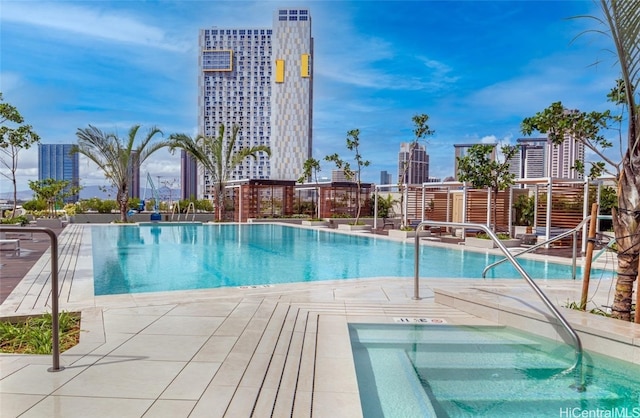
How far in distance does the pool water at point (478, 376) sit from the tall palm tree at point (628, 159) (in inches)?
35.3

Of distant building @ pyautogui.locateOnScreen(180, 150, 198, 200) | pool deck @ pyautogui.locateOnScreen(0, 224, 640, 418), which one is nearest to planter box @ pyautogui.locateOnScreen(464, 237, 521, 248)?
pool deck @ pyautogui.locateOnScreen(0, 224, 640, 418)

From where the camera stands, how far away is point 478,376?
3355 mm

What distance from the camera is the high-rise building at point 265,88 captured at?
77312 millimetres

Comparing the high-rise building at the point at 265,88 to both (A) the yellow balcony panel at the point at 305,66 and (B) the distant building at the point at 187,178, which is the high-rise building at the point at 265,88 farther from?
(B) the distant building at the point at 187,178

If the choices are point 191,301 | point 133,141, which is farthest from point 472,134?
point 191,301

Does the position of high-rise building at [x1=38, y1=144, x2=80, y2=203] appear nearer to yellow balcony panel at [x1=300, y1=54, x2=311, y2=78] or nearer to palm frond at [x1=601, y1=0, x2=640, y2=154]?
palm frond at [x1=601, y1=0, x2=640, y2=154]

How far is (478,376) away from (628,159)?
2.49 metres

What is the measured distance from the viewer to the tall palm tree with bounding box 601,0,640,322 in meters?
3.76

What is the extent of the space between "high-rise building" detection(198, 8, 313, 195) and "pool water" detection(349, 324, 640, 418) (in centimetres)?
7224

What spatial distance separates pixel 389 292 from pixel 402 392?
3069 mm

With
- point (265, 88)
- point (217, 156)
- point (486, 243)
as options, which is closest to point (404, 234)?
point (486, 243)

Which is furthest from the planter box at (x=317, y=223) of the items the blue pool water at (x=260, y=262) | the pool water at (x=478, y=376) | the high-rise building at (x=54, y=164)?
the high-rise building at (x=54, y=164)

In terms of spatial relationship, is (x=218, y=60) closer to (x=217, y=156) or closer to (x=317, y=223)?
(x=217, y=156)

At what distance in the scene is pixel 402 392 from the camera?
306 centimetres
